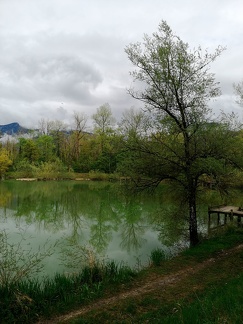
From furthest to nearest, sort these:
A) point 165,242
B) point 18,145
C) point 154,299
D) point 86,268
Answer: point 18,145, point 165,242, point 86,268, point 154,299

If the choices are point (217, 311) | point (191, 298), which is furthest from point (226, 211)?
point (217, 311)

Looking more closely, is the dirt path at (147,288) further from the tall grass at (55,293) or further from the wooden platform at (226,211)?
the wooden platform at (226,211)

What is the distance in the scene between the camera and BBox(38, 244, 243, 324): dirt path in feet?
18.7

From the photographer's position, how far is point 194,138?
33.1 ft

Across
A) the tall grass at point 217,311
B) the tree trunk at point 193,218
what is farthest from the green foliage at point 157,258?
the tall grass at point 217,311

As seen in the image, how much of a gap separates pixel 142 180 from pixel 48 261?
4.50 meters

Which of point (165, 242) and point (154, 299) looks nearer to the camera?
point (154, 299)

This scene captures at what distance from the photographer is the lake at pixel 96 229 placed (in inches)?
427

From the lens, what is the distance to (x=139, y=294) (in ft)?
21.8

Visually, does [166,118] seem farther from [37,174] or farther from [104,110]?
[104,110]

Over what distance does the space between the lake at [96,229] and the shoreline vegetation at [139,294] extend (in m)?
1.19

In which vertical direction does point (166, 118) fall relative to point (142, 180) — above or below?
above

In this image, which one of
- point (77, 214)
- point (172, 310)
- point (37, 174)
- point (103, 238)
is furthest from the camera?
point (37, 174)

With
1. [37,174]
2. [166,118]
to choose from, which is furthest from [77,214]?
[37,174]
